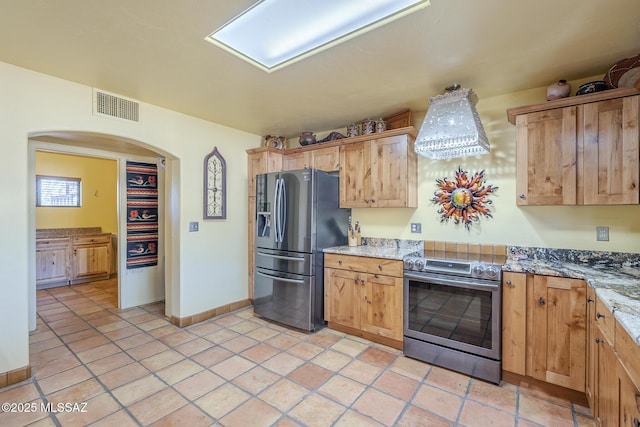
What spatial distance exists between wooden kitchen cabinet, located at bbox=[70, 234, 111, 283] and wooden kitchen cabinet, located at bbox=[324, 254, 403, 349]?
464 cm

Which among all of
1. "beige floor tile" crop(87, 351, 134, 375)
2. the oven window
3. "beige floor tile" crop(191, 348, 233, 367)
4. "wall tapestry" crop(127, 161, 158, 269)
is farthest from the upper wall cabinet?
"wall tapestry" crop(127, 161, 158, 269)

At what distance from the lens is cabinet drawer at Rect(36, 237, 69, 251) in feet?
15.1

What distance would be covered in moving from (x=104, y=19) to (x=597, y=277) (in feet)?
11.3

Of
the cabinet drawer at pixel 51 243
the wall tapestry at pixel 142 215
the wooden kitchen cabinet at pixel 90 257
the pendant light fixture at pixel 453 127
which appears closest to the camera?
the pendant light fixture at pixel 453 127

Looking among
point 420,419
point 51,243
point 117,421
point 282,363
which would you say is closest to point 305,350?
point 282,363

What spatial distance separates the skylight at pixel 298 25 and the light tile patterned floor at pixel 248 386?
2.47m

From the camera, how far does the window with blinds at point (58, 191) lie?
16.7 feet

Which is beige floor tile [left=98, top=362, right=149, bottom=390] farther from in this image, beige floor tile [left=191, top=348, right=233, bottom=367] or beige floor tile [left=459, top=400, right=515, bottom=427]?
beige floor tile [left=459, top=400, right=515, bottom=427]

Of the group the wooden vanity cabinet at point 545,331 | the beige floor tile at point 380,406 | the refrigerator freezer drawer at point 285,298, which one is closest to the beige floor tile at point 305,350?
the refrigerator freezer drawer at point 285,298

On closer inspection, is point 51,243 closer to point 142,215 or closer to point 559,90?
point 142,215

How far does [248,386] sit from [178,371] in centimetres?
66

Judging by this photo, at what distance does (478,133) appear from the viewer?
2303 millimetres

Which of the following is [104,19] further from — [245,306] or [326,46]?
[245,306]

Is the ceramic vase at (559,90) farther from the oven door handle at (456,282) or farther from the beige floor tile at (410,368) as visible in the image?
the beige floor tile at (410,368)
